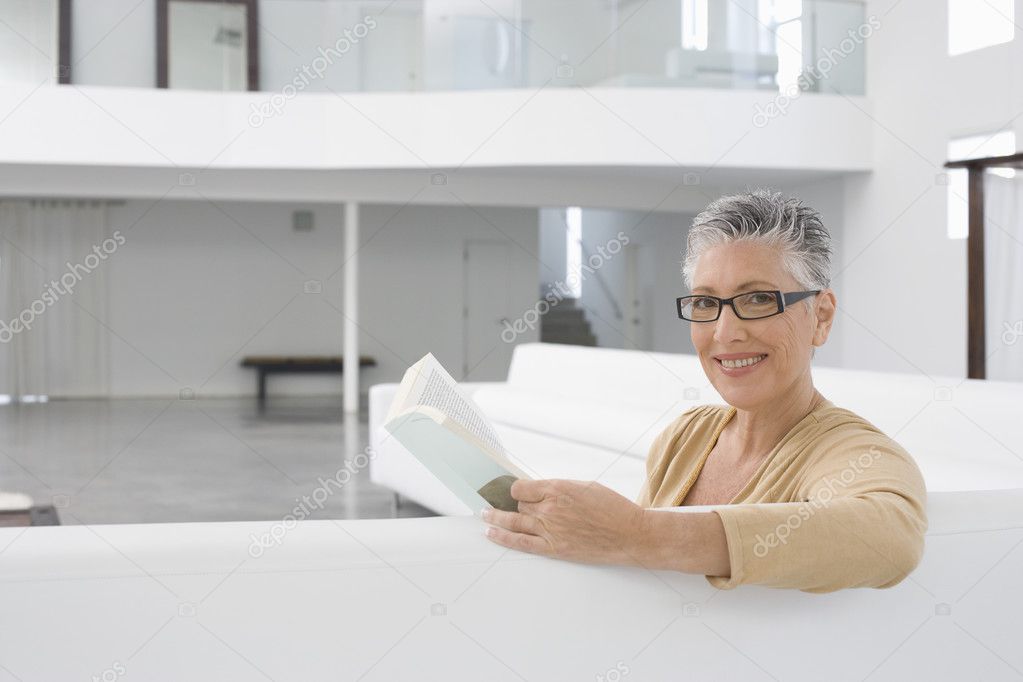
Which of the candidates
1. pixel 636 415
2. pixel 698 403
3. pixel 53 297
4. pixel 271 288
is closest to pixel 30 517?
pixel 636 415

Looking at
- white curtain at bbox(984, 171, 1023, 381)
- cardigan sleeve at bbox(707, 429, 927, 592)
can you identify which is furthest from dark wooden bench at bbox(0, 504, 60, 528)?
white curtain at bbox(984, 171, 1023, 381)

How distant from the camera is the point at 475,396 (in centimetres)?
550

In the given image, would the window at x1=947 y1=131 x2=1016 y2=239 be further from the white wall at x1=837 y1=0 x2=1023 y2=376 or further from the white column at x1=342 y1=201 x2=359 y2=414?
the white column at x1=342 y1=201 x2=359 y2=414

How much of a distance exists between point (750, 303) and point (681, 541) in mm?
423

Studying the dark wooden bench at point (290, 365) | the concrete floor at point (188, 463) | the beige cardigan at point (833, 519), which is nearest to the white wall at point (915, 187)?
the concrete floor at point (188, 463)

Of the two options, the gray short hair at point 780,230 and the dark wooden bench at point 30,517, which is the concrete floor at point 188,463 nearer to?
the dark wooden bench at point 30,517

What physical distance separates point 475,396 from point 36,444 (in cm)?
435

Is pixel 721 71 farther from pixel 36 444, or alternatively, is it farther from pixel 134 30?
pixel 36 444

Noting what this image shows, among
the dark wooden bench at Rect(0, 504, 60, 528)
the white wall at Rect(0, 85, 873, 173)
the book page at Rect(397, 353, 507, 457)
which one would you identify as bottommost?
the dark wooden bench at Rect(0, 504, 60, 528)

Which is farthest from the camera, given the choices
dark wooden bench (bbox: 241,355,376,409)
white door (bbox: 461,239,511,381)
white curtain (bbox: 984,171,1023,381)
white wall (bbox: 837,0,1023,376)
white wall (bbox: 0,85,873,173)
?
white door (bbox: 461,239,511,381)

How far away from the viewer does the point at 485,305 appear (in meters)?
14.4

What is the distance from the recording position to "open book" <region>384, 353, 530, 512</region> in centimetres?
105

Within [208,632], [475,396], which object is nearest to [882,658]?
[208,632]

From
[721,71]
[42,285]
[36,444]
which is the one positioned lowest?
[36,444]
